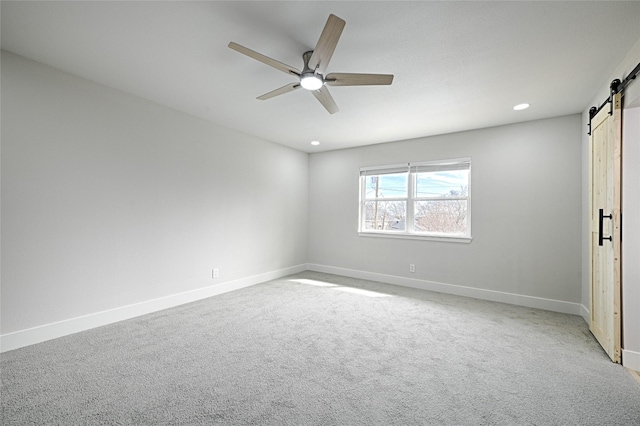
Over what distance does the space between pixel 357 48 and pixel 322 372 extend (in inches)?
101

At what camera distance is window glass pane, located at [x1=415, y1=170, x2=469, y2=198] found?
446cm

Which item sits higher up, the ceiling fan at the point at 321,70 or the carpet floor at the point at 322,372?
the ceiling fan at the point at 321,70

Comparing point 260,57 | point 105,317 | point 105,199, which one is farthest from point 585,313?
point 105,199

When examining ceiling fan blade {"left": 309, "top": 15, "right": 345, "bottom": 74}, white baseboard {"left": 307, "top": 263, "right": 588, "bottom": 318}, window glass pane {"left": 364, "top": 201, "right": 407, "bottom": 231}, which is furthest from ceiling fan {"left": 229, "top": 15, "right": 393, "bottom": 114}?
white baseboard {"left": 307, "top": 263, "right": 588, "bottom": 318}

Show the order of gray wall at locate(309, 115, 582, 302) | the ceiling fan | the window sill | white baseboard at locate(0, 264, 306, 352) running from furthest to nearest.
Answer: the window sill → gray wall at locate(309, 115, 582, 302) → white baseboard at locate(0, 264, 306, 352) → the ceiling fan

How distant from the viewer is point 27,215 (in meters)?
2.57

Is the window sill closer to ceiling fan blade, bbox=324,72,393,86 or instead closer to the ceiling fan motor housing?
ceiling fan blade, bbox=324,72,393,86

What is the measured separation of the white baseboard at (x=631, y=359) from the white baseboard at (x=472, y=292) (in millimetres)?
1406

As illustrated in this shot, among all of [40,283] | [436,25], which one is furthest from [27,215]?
[436,25]

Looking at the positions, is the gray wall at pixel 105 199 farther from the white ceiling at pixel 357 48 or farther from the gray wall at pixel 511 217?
the gray wall at pixel 511 217

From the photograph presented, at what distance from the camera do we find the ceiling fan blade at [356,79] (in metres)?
2.17

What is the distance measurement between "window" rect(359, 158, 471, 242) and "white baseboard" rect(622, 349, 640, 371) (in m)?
2.15

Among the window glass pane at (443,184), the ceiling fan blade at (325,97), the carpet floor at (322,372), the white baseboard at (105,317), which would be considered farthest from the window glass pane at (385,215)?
the ceiling fan blade at (325,97)

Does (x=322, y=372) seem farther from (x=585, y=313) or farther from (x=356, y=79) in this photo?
(x=585, y=313)
